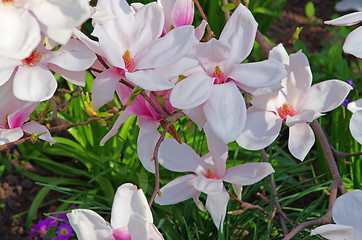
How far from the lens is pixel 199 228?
1.49 meters

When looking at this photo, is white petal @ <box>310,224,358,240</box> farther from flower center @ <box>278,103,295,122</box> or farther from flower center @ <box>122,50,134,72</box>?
flower center @ <box>122,50,134,72</box>

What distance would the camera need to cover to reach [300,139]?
2.42ft

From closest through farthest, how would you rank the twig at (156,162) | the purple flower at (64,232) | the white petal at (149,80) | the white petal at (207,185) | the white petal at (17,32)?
the white petal at (17,32) < the white petal at (149,80) < the twig at (156,162) < the white petal at (207,185) < the purple flower at (64,232)

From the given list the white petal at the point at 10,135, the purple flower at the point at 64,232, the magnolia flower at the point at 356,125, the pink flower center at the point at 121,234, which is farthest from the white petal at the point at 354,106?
the purple flower at the point at 64,232

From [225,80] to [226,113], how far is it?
8cm

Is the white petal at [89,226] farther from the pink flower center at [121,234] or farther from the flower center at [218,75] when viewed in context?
the flower center at [218,75]

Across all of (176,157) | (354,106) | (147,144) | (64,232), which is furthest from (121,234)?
(64,232)

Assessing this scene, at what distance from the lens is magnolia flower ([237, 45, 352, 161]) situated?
713mm

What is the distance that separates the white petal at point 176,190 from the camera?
85 cm

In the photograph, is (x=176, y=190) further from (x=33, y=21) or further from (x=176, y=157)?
(x=33, y=21)

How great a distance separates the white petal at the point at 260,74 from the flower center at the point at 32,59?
0.82ft

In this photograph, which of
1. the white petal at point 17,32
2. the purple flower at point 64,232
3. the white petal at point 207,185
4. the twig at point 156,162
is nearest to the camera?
the white petal at point 17,32

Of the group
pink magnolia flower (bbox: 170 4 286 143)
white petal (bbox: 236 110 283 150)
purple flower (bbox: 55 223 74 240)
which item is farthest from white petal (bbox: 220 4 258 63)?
purple flower (bbox: 55 223 74 240)

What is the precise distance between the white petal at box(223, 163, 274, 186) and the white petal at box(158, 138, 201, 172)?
0.07 metres
